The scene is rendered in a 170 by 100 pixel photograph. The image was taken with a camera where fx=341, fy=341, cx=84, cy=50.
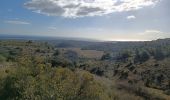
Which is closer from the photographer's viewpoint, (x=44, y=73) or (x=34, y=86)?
(x=34, y=86)

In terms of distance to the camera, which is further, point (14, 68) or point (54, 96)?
point (14, 68)

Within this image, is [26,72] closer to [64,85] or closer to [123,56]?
[64,85]

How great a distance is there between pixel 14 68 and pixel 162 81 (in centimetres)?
4283

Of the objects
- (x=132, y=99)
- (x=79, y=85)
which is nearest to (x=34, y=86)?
(x=79, y=85)

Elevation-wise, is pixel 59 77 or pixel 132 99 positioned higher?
pixel 59 77

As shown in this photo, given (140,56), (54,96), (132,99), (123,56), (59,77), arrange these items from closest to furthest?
(54,96)
(59,77)
(132,99)
(140,56)
(123,56)

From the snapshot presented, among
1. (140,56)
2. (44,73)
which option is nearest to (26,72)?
(44,73)

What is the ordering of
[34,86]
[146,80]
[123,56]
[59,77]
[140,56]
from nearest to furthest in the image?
1. [34,86]
2. [59,77]
3. [146,80]
4. [140,56]
5. [123,56]

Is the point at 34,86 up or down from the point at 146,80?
up

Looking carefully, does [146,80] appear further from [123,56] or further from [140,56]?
[123,56]

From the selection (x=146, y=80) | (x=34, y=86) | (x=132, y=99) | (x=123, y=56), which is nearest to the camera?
(x=34, y=86)

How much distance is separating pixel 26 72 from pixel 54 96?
5.26 meters

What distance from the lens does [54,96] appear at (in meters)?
19.3

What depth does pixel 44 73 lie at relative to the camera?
79.7 feet
